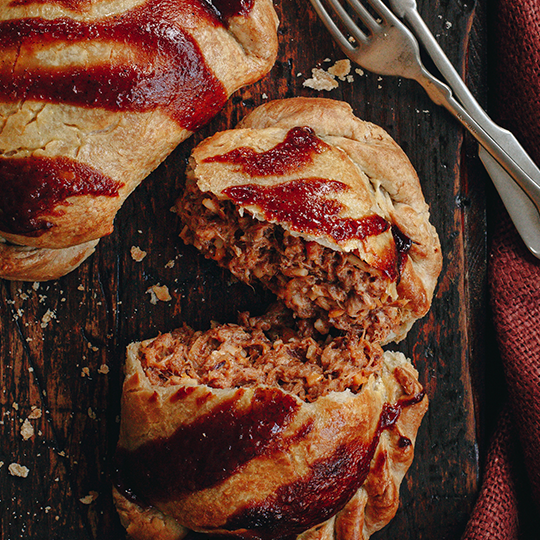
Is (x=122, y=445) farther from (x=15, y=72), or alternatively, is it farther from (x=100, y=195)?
(x=15, y=72)

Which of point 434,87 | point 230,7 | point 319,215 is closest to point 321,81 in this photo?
point 434,87

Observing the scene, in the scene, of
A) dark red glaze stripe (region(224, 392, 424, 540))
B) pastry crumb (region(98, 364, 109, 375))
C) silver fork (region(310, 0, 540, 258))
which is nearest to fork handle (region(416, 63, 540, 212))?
silver fork (region(310, 0, 540, 258))

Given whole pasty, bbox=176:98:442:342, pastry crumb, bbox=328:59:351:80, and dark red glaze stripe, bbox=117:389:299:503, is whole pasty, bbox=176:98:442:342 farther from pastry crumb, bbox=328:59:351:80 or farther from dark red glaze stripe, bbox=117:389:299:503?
dark red glaze stripe, bbox=117:389:299:503

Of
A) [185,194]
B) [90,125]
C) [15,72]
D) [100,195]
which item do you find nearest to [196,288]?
[185,194]

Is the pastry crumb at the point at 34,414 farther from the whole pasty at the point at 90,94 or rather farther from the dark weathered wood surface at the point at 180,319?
the whole pasty at the point at 90,94

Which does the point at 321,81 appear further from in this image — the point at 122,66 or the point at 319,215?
the point at 122,66

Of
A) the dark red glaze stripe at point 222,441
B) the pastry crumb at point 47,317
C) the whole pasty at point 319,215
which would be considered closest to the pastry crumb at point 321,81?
the whole pasty at point 319,215
